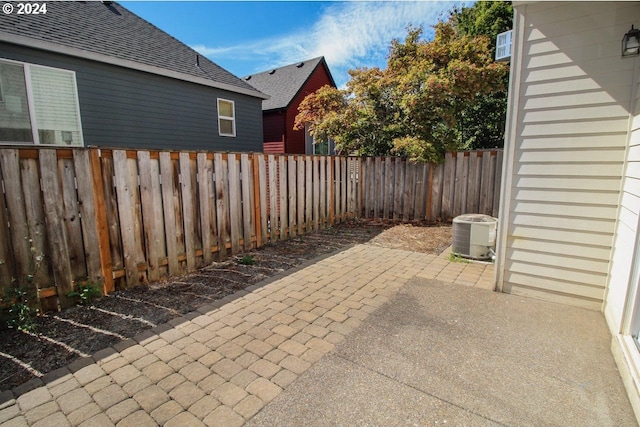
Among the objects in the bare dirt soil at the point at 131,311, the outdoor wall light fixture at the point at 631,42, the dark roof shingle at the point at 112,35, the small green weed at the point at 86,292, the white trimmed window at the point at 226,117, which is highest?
the dark roof shingle at the point at 112,35

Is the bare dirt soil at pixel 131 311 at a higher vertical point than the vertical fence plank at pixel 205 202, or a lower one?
lower

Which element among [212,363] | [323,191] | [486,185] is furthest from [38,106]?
[486,185]

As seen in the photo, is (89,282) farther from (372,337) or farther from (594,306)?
(594,306)

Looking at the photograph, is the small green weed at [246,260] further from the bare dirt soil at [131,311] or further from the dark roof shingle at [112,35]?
the dark roof shingle at [112,35]

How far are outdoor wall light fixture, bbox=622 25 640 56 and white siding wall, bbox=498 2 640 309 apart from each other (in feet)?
0.34

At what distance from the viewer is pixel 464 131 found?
13094 millimetres

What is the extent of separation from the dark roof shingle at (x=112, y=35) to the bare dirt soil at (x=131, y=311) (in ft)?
20.5

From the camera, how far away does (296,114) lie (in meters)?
14.5

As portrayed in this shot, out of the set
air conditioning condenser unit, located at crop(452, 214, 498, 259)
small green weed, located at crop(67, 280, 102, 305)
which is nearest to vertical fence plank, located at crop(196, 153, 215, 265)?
small green weed, located at crop(67, 280, 102, 305)

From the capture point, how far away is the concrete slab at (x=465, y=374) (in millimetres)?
1826

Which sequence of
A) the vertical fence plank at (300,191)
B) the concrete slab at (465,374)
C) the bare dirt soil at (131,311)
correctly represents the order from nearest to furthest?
the concrete slab at (465,374)
the bare dirt soil at (131,311)
the vertical fence plank at (300,191)

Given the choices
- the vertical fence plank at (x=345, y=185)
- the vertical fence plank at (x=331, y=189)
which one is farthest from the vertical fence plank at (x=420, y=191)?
the vertical fence plank at (x=331, y=189)

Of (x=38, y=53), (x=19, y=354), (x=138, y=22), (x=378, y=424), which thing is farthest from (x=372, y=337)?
(x=138, y=22)

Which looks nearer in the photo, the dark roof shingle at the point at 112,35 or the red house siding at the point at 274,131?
the dark roof shingle at the point at 112,35
